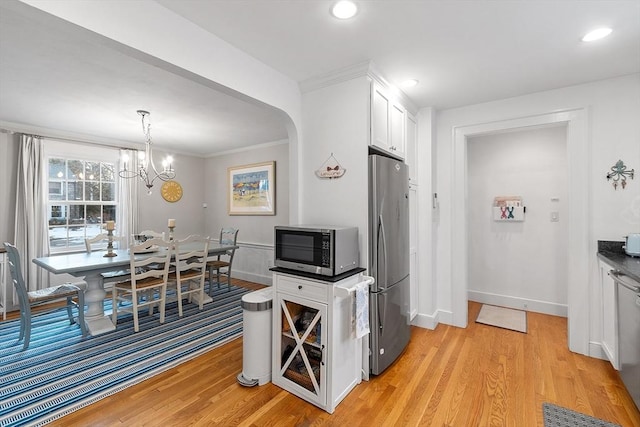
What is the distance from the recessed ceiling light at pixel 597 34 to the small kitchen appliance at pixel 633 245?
5.07ft

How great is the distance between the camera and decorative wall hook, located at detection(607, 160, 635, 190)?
2.54m

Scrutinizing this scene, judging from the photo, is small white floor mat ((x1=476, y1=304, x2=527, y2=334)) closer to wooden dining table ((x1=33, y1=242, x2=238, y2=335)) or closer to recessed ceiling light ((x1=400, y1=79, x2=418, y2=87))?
recessed ceiling light ((x1=400, y1=79, x2=418, y2=87))

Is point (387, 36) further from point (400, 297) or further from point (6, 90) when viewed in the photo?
point (6, 90)

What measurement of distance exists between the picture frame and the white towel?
3.25 m

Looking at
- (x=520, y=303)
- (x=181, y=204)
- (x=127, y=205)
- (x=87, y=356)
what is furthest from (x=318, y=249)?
(x=181, y=204)

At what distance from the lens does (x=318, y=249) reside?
206 centimetres

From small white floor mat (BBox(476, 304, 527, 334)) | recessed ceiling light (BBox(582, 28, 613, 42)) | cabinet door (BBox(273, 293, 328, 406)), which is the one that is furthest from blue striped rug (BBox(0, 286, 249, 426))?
recessed ceiling light (BBox(582, 28, 613, 42))

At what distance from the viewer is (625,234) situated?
2.56 meters

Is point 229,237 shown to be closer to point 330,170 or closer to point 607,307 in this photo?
point 330,170

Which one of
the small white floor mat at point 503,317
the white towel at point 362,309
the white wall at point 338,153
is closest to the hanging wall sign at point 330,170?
the white wall at point 338,153

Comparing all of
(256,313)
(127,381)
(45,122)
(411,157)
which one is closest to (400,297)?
(256,313)

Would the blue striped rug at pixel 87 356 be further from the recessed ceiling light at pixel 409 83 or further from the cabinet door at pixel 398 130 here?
the recessed ceiling light at pixel 409 83

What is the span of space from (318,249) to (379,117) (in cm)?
125

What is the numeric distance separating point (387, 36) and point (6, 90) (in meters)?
3.57
